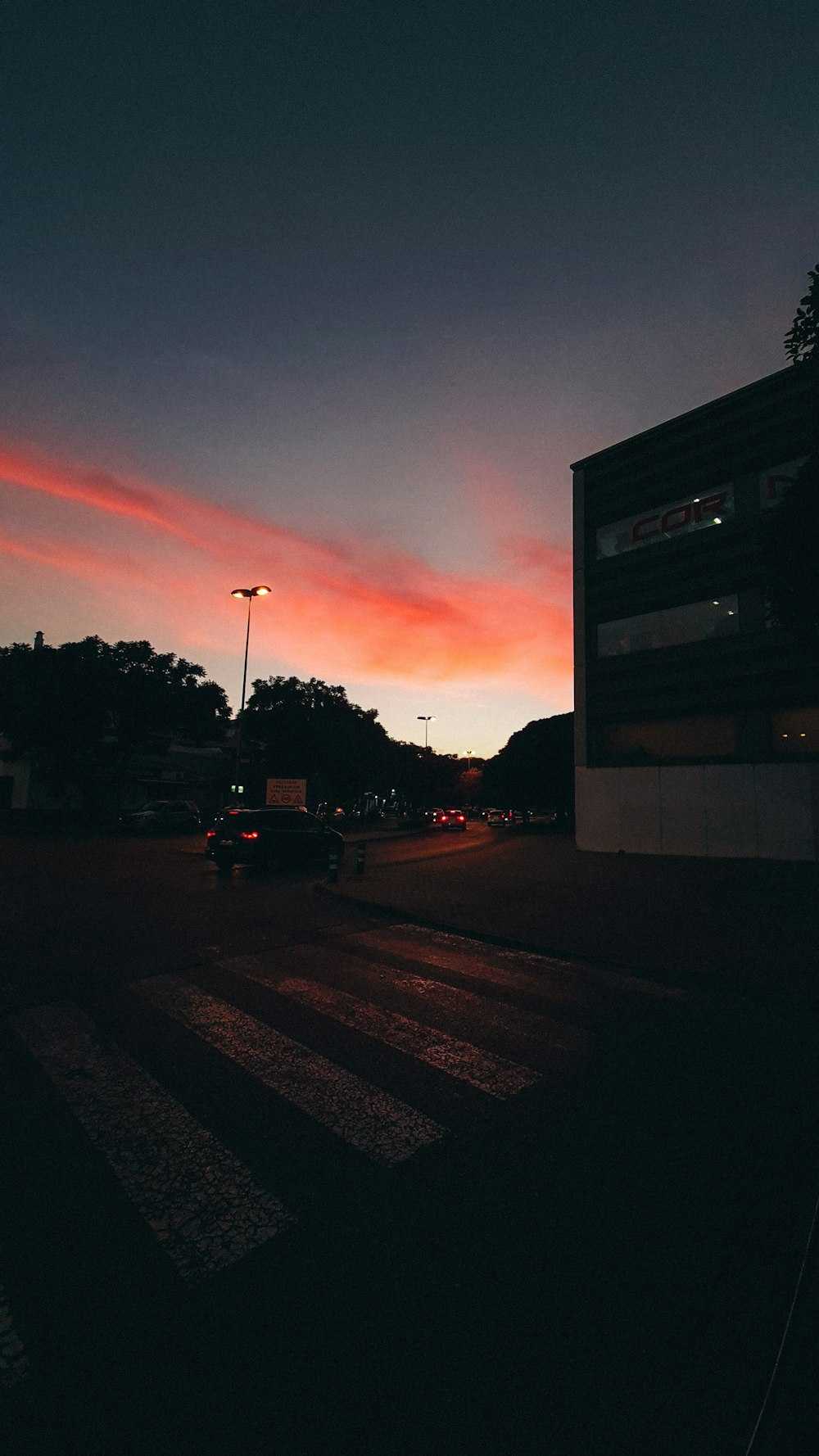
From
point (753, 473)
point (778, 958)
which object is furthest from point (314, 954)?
point (753, 473)

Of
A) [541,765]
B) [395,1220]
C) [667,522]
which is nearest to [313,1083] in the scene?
[395,1220]

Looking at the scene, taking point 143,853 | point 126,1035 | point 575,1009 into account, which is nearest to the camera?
point 126,1035

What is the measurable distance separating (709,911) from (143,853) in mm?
18668

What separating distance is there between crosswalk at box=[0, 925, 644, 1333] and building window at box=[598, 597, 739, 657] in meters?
22.2

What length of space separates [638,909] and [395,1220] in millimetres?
10667

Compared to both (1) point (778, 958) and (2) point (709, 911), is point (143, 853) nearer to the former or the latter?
(2) point (709, 911)

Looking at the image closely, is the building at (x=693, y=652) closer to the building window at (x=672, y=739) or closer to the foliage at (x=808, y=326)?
the building window at (x=672, y=739)

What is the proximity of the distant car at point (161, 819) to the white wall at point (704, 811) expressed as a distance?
22.2 m

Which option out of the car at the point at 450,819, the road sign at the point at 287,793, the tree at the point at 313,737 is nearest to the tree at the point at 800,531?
the road sign at the point at 287,793

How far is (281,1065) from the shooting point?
4906 millimetres

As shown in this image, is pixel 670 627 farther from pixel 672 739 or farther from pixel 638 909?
pixel 638 909

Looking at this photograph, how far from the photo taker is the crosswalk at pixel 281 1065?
320 cm

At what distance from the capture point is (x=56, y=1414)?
204cm

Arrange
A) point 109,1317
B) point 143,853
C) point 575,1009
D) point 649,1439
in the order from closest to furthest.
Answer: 1. point 649,1439
2. point 109,1317
3. point 575,1009
4. point 143,853
